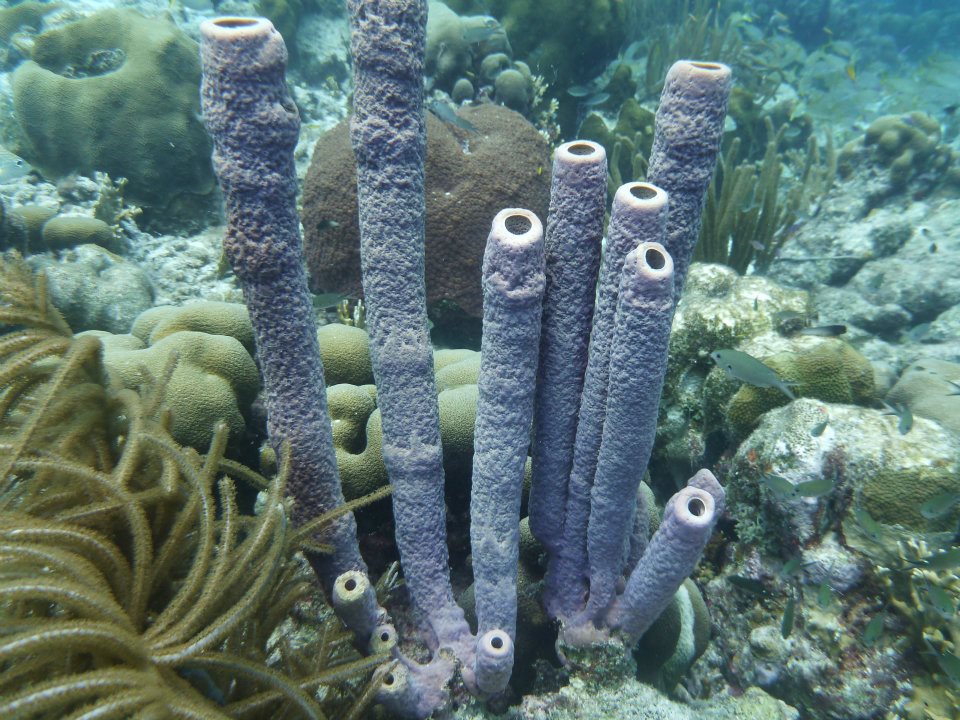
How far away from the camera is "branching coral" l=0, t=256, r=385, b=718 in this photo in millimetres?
1238

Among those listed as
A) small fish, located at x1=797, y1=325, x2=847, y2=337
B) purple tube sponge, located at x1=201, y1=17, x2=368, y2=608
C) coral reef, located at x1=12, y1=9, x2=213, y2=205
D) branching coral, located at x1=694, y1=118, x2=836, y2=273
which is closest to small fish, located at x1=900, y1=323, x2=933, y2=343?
branching coral, located at x1=694, y1=118, x2=836, y2=273

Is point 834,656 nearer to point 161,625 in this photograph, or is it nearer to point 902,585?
point 902,585

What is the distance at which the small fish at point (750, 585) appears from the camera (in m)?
2.94

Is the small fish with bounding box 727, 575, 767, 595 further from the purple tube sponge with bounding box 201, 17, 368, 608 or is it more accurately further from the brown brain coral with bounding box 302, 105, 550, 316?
the brown brain coral with bounding box 302, 105, 550, 316

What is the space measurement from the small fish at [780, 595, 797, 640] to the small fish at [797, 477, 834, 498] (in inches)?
21.9

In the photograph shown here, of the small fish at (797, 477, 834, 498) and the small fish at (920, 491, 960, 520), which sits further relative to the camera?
the small fish at (797, 477, 834, 498)

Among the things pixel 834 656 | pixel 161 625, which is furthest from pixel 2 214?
pixel 834 656

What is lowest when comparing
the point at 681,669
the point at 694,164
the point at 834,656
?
the point at 681,669

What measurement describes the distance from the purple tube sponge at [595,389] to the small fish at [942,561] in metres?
1.66

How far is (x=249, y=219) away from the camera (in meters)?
1.67

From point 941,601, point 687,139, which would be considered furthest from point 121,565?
point 941,601

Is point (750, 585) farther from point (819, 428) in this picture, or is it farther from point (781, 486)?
point (819, 428)

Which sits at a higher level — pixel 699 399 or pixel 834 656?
pixel 699 399

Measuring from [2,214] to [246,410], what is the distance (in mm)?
4307
